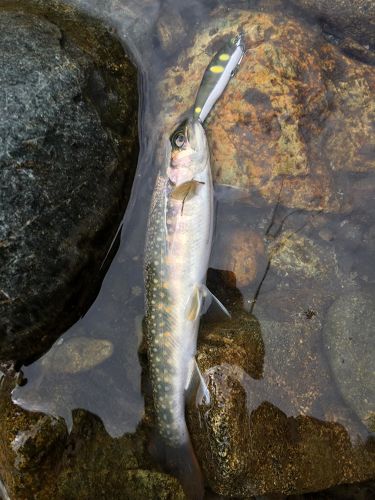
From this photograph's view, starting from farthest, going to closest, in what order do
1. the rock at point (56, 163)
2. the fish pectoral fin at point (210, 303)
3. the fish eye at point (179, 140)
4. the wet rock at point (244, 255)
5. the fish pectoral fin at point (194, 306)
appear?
the wet rock at point (244, 255), the fish pectoral fin at point (210, 303), the fish pectoral fin at point (194, 306), the fish eye at point (179, 140), the rock at point (56, 163)

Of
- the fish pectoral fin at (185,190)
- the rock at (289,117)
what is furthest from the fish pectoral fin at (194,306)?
the rock at (289,117)

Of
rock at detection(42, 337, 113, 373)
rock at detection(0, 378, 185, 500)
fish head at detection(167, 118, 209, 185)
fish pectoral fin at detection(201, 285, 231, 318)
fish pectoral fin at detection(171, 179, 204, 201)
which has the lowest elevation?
rock at detection(0, 378, 185, 500)

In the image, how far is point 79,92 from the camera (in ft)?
11.4

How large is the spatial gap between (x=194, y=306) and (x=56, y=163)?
1517 mm

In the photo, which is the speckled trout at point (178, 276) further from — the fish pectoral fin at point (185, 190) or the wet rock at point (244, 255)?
the wet rock at point (244, 255)

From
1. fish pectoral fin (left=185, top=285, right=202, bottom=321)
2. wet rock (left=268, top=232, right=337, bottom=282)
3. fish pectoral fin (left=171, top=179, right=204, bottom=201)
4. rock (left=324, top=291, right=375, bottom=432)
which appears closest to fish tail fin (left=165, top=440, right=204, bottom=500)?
fish pectoral fin (left=185, top=285, right=202, bottom=321)

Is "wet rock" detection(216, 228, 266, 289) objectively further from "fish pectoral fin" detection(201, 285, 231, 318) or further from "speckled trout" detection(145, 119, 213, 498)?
"speckled trout" detection(145, 119, 213, 498)

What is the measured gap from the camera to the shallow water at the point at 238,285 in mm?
3695

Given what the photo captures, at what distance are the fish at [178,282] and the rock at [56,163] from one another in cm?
50

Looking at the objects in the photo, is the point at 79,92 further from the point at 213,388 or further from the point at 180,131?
the point at 213,388

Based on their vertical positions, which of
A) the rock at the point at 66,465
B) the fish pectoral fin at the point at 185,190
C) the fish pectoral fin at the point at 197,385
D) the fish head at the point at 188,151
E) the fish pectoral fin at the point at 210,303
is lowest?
the rock at the point at 66,465

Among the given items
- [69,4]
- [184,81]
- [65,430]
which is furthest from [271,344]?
[69,4]

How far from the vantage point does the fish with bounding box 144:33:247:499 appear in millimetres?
3529

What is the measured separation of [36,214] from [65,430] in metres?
1.72
